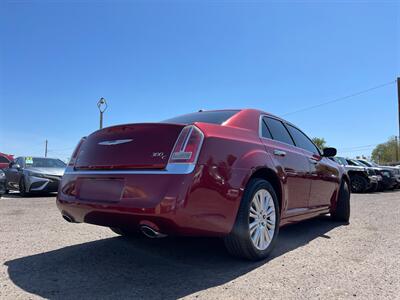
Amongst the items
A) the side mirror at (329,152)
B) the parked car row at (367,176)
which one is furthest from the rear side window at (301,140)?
the parked car row at (367,176)

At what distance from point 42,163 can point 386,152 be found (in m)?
84.3

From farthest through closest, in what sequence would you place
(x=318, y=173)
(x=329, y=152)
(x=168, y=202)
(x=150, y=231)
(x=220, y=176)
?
(x=329, y=152), (x=318, y=173), (x=220, y=176), (x=150, y=231), (x=168, y=202)

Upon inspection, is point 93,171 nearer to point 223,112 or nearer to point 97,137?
point 97,137

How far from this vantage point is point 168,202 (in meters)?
2.82

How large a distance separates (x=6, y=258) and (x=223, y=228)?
217cm

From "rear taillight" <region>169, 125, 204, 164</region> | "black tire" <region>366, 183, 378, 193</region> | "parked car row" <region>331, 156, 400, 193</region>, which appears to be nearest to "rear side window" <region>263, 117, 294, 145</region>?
"rear taillight" <region>169, 125, 204, 164</region>

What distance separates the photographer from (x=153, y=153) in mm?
3088

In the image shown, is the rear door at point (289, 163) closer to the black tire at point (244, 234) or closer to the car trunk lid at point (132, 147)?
the black tire at point (244, 234)

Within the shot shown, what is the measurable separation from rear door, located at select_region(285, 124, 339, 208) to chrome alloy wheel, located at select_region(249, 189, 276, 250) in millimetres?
1224

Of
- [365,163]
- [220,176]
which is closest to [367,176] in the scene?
[365,163]

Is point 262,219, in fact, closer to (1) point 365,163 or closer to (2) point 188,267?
(2) point 188,267

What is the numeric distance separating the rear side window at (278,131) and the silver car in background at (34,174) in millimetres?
7757

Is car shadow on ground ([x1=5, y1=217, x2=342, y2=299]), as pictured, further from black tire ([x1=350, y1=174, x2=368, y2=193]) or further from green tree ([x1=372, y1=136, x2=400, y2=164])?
green tree ([x1=372, y1=136, x2=400, y2=164])

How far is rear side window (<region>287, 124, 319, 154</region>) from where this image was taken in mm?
4914
